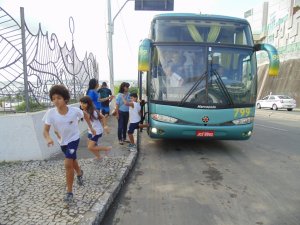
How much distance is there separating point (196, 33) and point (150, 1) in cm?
810

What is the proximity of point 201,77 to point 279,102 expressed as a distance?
21960mm

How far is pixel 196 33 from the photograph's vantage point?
652 centimetres

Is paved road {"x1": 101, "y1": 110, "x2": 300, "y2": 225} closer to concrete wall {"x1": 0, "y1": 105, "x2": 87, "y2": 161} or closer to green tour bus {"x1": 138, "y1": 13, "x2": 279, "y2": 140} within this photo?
green tour bus {"x1": 138, "y1": 13, "x2": 279, "y2": 140}

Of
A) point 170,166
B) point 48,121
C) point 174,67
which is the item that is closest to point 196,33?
point 174,67

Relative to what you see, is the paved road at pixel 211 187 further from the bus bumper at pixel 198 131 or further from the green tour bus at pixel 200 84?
the green tour bus at pixel 200 84

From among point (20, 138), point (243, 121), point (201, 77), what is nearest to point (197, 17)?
point (201, 77)

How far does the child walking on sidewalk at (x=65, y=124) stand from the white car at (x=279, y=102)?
24.7 metres

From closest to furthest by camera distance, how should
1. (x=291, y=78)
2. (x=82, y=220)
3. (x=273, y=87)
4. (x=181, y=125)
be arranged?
1. (x=82, y=220)
2. (x=181, y=125)
3. (x=291, y=78)
4. (x=273, y=87)

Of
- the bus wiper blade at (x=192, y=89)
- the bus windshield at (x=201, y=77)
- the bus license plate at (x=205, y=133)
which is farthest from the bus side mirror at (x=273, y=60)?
the bus license plate at (x=205, y=133)

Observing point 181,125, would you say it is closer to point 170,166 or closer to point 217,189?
point 170,166

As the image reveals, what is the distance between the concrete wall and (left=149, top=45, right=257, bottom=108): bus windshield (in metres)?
2.69

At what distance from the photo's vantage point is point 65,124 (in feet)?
12.1

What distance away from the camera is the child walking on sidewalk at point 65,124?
3589 mm

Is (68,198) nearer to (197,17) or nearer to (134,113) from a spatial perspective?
(134,113)
